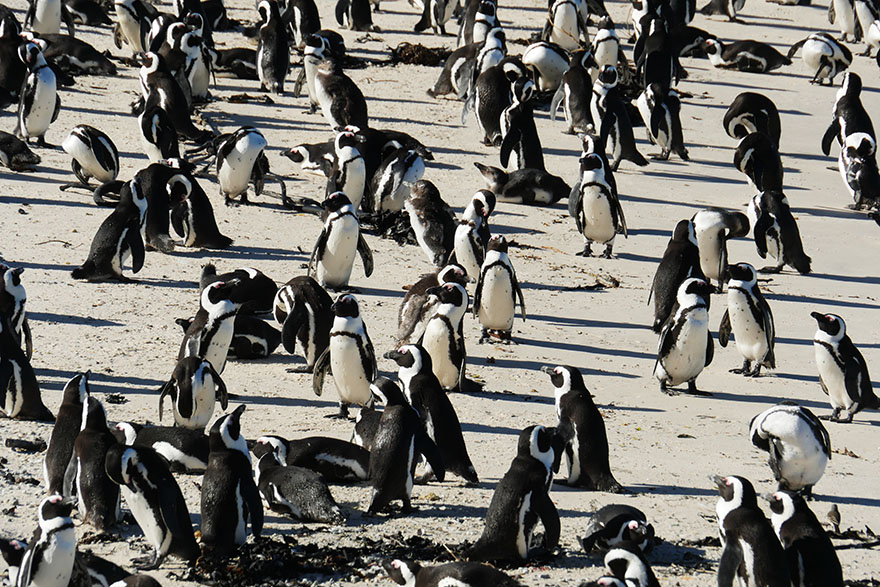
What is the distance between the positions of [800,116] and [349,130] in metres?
7.30

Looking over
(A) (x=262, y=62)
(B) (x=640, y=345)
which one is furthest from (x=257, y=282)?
(A) (x=262, y=62)

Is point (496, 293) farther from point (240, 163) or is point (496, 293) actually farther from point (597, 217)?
point (240, 163)

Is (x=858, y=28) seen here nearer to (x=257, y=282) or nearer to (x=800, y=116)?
(x=800, y=116)

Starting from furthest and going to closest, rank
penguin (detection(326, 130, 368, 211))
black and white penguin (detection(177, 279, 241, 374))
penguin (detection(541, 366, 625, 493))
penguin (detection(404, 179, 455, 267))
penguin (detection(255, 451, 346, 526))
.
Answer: penguin (detection(326, 130, 368, 211)) → penguin (detection(404, 179, 455, 267)) → black and white penguin (detection(177, 279, 241, 374)) → penguin (detection(541, 366, 625, 493)) → penguin (detection(255, 451, 346, 526))

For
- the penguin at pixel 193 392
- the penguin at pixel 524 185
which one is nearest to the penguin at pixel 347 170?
the penguin at pixel 524 185

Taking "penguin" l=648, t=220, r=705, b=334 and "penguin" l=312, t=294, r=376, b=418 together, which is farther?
"penguin" l=648, t=220, r=705, b=334

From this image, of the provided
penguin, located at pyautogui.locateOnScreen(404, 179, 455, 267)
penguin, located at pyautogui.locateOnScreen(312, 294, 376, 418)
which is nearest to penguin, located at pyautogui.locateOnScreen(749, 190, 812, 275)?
penguin, located at pyautogui.locateOnScreen(404, 179, 455, 267)

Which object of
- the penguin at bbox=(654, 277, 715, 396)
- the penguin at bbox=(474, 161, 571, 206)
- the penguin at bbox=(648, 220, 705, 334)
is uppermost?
the penguin at bbox=(474, 161, 571, 206)

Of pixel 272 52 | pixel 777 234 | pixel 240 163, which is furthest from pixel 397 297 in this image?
pixel 272 52

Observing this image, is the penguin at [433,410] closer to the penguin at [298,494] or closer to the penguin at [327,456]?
the penguin at [327,456]

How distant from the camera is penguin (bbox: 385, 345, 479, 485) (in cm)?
788

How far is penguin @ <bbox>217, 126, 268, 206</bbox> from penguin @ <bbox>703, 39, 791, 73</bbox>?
29.6 feet

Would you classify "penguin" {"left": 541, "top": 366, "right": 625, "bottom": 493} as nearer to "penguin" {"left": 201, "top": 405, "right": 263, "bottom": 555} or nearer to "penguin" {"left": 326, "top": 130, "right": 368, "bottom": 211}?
"penguin" {"left": 201, "top": 405, "right": 263, "bottom": 555}

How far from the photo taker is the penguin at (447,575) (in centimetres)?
606
